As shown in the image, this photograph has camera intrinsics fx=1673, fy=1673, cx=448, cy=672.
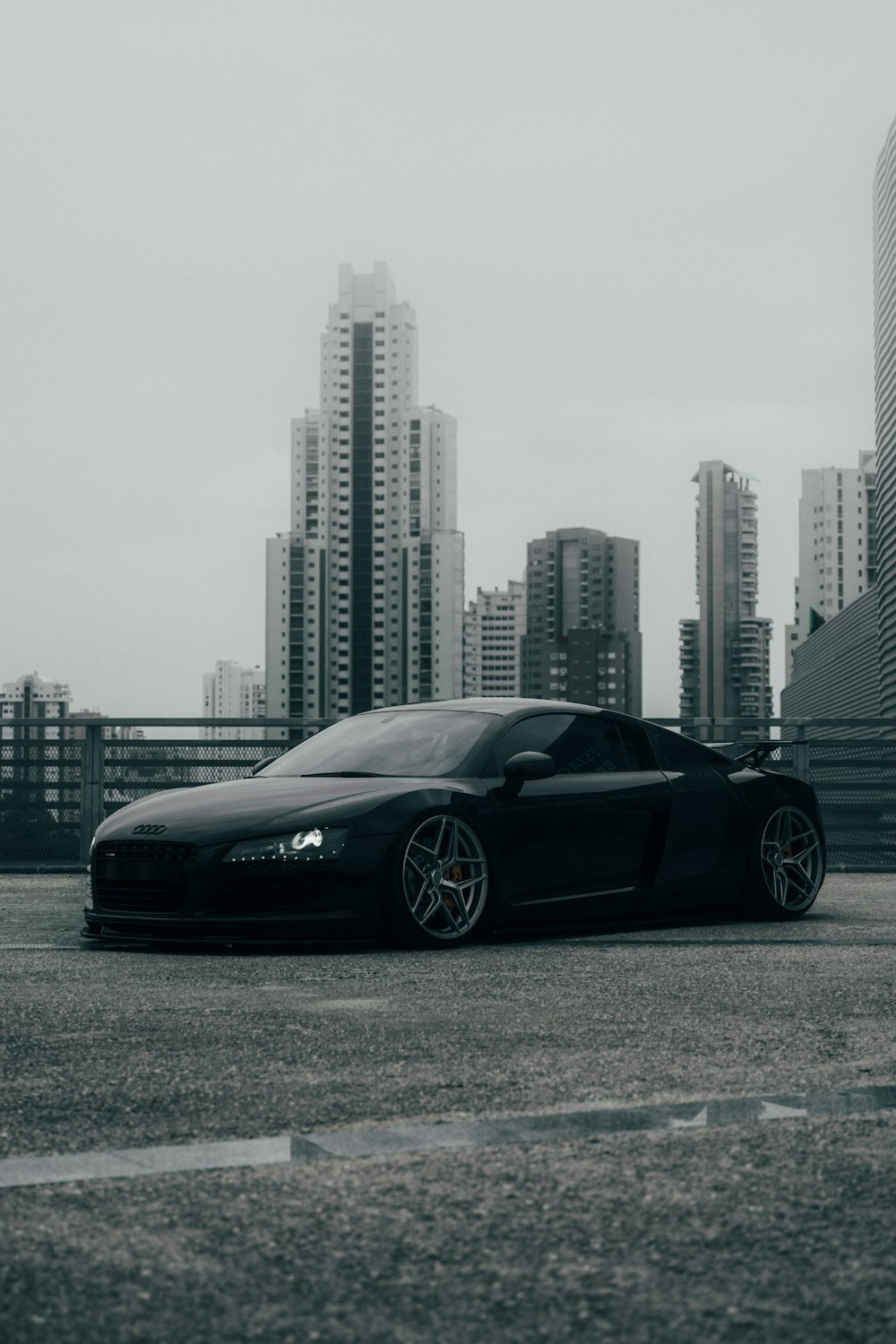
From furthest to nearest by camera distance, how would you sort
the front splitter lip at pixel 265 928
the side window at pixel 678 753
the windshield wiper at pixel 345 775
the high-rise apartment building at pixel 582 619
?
the high-rise apartment building at pixel 582 619 → the side window at pixel 678 753 → the windshield wiper at pixel 345 775 → the front splitter lip at pixel 265 928

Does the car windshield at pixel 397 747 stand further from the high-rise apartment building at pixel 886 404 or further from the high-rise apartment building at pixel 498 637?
the high-rise apartment building at pixel 498 637

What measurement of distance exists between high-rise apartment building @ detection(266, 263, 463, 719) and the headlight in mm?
123357

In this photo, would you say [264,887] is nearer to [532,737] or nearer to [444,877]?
[444,877]

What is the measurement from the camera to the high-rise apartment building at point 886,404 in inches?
3509

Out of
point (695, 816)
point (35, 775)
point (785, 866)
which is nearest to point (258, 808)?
point (695, 816)

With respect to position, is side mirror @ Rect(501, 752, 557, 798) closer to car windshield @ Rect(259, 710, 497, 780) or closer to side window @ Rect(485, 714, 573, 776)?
side window @ Rect(485, 714, 573, 776)

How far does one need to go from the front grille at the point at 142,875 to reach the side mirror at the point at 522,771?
1.50 meters

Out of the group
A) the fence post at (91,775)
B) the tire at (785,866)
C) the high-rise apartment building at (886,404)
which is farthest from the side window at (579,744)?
the high-rise apartment building at (886,404)

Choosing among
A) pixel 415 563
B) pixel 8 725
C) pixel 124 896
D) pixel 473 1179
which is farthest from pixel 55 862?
pixel 415 563

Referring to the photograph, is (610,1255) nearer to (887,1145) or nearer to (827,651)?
(887,1145)

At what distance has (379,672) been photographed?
13325 cm

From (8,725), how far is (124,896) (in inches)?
240

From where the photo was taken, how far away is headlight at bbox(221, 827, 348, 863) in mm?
6926

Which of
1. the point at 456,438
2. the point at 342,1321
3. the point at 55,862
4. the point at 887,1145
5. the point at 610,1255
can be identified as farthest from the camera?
the point at 456,438
